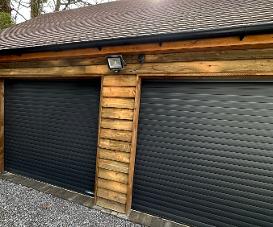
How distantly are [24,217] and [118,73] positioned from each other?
295cm

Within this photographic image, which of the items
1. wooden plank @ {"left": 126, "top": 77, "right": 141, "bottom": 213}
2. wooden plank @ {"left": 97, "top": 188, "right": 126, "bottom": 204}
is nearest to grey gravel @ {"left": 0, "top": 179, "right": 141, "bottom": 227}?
wooden plank @ {"left": 97, "top": 188, "right": 126, "bottom": 204}

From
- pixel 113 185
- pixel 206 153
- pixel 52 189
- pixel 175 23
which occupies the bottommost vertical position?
pixel 52 189

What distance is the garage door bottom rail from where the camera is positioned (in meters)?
4.71

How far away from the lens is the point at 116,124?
4.37 m

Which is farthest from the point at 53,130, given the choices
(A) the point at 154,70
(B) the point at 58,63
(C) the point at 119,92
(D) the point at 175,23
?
(D) the point at 175,23

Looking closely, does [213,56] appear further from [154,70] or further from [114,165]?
[114,165]

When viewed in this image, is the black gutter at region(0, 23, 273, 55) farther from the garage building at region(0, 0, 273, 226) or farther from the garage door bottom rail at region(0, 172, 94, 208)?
the garage door bottom rail at region(0, 172, 94, 208)

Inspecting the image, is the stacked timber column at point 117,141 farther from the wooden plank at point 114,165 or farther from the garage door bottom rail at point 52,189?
the garage door bottom rail at point 52,189

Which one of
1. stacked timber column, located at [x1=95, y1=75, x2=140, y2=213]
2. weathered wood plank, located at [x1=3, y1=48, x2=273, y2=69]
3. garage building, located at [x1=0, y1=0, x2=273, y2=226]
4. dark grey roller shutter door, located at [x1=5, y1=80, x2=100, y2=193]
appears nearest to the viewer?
weathered wood plank, located at [x1=3, y1=48, x2=273, y2=69]

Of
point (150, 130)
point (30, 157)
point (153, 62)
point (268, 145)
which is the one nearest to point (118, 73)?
point (153, 62)

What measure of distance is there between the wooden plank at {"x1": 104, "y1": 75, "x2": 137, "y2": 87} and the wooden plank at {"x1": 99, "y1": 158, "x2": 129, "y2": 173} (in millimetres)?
1442

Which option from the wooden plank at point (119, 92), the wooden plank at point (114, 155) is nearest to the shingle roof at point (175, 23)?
the wooden plank at point (119, 92)

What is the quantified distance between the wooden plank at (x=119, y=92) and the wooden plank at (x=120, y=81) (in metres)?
0.07

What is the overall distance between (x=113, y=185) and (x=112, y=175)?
0.60 ft
